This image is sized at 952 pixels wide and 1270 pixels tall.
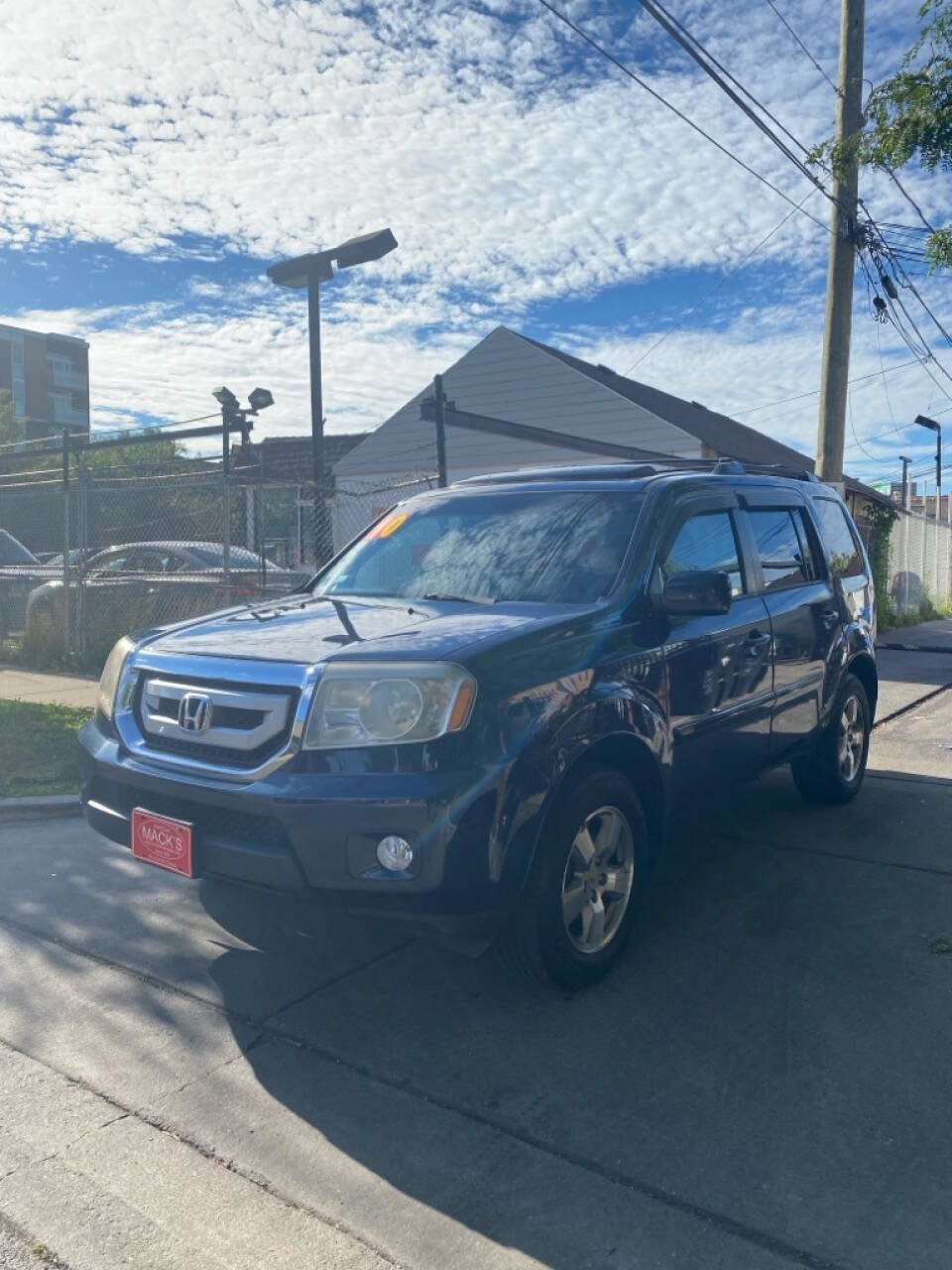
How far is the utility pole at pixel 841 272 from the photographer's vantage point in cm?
1150

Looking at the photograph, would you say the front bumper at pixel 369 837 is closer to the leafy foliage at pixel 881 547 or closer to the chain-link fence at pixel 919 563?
the leafy foliage at pixel 881 547

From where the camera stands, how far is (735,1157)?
2883 millimetres

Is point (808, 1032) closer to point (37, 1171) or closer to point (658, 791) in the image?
point (658, 791)

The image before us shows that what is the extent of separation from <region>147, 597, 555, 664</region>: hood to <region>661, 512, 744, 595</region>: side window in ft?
2.57

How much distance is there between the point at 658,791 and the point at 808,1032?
997mm

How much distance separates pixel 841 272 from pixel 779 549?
7.60 m

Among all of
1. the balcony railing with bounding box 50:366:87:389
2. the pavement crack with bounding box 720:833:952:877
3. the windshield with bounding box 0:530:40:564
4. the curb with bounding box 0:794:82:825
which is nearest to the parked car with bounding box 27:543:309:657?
the windshield with bounding box 0:530:40:564

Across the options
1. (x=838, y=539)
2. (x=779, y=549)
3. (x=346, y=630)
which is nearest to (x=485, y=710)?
(x=346, y=630)

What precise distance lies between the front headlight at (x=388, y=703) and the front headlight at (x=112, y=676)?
1.12m

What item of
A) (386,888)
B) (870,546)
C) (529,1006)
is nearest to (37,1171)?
(386,888)

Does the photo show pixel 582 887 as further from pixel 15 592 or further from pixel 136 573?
pixel 15 592

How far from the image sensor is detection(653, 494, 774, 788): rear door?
14.1 ft

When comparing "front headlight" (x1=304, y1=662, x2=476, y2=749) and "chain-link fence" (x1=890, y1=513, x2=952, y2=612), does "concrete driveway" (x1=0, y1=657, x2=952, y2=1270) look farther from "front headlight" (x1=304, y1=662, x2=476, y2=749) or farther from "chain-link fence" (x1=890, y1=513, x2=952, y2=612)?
"chain-link fence" (x1=890, y1=513, x2=952, y2=612)

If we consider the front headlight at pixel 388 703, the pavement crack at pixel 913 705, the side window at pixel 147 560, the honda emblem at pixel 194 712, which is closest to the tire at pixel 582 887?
the front headlight at pixel 388 703
